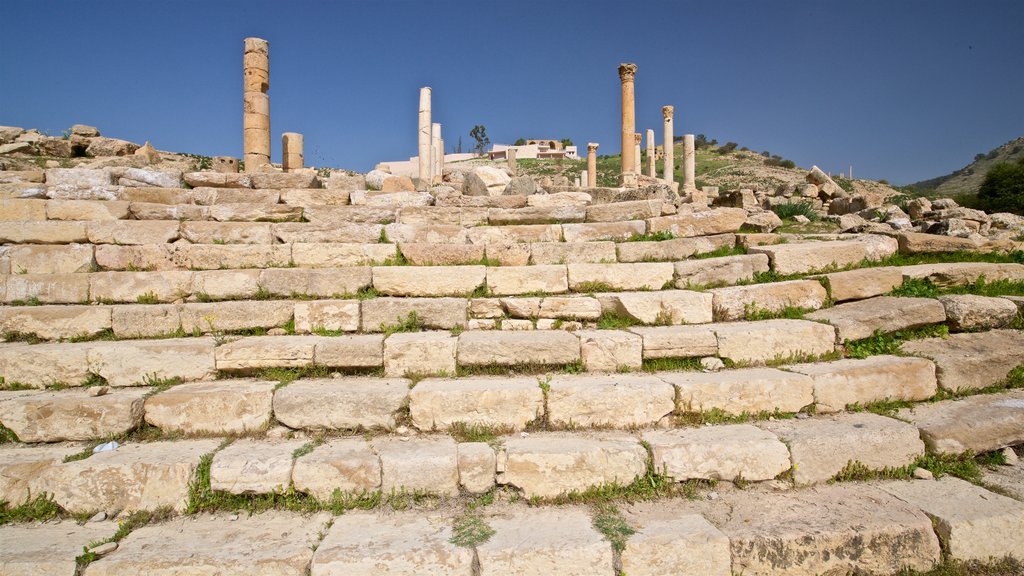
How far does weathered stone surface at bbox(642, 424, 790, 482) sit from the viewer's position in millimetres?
3676

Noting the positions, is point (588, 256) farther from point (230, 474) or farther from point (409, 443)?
point (230, 474)

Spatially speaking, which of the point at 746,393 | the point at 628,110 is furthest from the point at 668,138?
the point at 746,393

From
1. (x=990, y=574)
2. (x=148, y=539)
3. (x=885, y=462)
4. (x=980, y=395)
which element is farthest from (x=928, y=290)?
(x=148, y=539)

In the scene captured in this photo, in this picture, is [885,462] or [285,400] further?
[285,400]

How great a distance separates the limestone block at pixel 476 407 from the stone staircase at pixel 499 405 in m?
0.02

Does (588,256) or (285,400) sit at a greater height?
(588,256)

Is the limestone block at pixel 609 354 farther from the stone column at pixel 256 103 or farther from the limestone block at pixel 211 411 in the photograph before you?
the stone column at pixel 256 103

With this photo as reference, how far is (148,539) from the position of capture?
10.6ft

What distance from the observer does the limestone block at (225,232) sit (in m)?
6.92

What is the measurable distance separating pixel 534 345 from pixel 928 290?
4.89m

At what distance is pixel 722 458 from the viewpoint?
12.1 ft

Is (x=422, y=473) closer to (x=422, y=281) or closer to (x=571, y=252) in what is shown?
(x=422, y=281)

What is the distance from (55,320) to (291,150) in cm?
1204

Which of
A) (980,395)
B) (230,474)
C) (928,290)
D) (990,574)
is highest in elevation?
A: (928,290)
